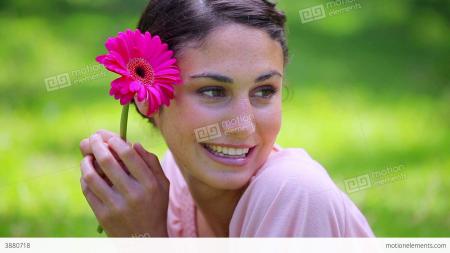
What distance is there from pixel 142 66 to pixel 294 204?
1.87ft

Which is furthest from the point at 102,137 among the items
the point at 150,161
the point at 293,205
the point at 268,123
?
the point at 293,205

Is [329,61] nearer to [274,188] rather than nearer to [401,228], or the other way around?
[401,228]

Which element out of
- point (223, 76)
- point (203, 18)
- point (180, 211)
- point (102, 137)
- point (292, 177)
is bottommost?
point (180, 211)

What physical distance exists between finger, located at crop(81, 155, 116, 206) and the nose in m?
0.42

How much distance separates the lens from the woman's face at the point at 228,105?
1.97m

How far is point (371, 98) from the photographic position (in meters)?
4.41

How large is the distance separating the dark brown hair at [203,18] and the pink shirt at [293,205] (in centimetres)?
39

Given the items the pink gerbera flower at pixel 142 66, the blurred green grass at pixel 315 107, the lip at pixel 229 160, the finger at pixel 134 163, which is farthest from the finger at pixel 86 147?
the blurred green grass at pixel 315 107

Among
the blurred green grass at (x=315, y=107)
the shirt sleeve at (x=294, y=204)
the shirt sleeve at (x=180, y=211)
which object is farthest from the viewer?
the blurred green grass at (x=315, y=107)

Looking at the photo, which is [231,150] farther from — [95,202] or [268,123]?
[95,202]

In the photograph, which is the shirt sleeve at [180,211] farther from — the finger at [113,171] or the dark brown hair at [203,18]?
the dark brown hair at [203,18]

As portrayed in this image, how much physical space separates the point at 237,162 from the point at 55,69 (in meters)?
3.01

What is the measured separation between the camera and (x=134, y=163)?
2.11 metres
